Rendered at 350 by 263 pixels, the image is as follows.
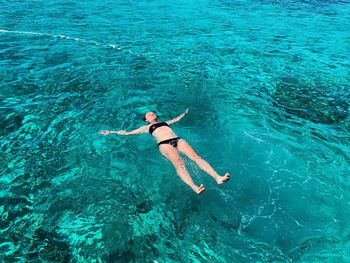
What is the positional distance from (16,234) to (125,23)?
1813 centimetres

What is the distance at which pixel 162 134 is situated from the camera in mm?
9234

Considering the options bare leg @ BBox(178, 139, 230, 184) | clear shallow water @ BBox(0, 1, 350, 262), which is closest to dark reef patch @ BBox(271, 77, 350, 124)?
clear shallow water @ BBox(0, 1, 350, 262)

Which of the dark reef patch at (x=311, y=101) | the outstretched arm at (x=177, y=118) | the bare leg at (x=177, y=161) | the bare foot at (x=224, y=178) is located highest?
the bare foot at (x=224, y=178)

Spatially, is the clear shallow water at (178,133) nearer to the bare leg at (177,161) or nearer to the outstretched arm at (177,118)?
the outstretched arm at (177,118)

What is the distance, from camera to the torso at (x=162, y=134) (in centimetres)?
915

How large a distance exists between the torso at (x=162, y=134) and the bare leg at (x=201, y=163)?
37 cm

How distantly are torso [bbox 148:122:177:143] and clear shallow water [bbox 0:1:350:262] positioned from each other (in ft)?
2.04

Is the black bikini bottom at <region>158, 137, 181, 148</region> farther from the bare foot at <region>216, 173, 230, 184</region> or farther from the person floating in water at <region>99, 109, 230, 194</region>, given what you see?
the bare foot at <region>216, 173, 230, 184</region>

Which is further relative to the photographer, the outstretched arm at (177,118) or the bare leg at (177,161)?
the outstretched arm at (177,118)

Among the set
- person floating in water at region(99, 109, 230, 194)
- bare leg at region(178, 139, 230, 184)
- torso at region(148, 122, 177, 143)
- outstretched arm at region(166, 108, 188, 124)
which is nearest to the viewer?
bare leg at region(178, 139, 230, 184)

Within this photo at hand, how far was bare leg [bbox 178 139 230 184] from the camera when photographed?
7.59 meters

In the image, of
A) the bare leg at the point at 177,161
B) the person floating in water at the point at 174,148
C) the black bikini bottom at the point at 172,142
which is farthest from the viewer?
the black bikini bottom at the point at 172,142

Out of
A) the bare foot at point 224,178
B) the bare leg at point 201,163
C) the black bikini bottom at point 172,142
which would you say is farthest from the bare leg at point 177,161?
the bare foot at point 224,178

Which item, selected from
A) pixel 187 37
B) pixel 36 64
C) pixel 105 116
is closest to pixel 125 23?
pixel 187 37
